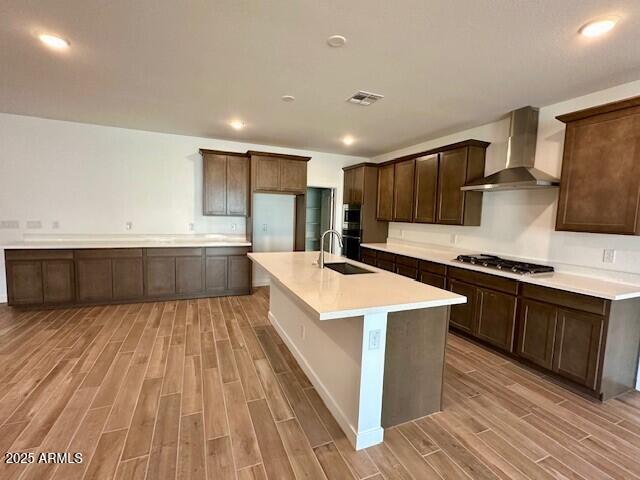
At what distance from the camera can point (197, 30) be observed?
6.73ft

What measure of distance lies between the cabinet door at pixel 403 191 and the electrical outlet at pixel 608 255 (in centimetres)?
232

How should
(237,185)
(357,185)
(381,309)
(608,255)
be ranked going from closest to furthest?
(381,309) → (608,255) → (237,185) → (357,185)

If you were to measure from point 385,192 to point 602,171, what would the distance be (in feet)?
10.1

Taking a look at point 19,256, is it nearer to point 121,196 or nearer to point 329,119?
→ point 121,196

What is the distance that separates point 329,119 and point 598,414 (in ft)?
12.4

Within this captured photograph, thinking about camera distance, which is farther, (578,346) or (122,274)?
(122,274)

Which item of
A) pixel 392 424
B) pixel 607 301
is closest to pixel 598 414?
pixel 607 301

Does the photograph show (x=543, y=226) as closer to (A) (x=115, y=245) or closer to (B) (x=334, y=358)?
(B) (x=334, y=358)

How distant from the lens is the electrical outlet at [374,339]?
1.79 metres

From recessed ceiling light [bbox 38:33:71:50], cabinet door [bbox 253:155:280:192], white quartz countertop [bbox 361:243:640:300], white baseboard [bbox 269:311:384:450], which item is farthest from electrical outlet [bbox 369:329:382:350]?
cabinet door [bbox 253:155:280:192]

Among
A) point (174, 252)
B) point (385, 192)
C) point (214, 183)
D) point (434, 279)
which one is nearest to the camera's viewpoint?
point (434, 279)

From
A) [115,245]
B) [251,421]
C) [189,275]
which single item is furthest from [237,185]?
[251,421]

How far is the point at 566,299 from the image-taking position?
2.54m

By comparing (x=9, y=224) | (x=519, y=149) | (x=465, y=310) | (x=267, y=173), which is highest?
(x=519, y=149)
